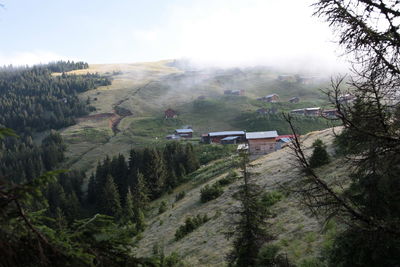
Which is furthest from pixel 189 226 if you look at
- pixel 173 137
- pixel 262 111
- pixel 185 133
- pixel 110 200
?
pixel 262 111

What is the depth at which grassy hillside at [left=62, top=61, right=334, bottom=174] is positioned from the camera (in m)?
106

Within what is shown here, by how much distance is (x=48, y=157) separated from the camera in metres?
93.2

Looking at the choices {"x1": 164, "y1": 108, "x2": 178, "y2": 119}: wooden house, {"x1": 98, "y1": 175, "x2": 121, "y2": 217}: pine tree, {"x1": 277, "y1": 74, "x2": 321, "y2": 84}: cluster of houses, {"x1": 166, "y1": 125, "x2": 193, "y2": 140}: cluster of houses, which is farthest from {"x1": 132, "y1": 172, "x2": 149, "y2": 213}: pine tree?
{"x1": 277, "y1": 74, "x2": 321, "y2": 84}: cluster of houses

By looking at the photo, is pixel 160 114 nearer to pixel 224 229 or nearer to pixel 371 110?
pixel 224 229

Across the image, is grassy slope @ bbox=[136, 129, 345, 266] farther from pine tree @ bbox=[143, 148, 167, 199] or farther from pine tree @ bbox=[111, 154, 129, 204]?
pine tree @ bbox=[111, 154, 129, 204]

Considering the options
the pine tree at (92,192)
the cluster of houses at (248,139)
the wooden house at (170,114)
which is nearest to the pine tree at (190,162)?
the cluster of houses at (248,139)

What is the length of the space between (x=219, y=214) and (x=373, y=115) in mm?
22391

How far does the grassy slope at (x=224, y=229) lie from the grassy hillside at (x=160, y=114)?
205 ft

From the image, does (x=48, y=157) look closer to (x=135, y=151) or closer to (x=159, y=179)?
(x=135, y=151)

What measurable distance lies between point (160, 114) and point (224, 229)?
129 metres

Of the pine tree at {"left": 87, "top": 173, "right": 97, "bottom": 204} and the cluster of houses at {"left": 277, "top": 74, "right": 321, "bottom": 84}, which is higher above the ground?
the cluster of houses at {"left": 277, "top": 74, "right": 321, "bottom": 84}

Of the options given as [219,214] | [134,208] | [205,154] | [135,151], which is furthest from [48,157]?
[219,214]

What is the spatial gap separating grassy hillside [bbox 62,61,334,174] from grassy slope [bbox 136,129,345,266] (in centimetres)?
6256

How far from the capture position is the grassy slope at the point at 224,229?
51.4ft
